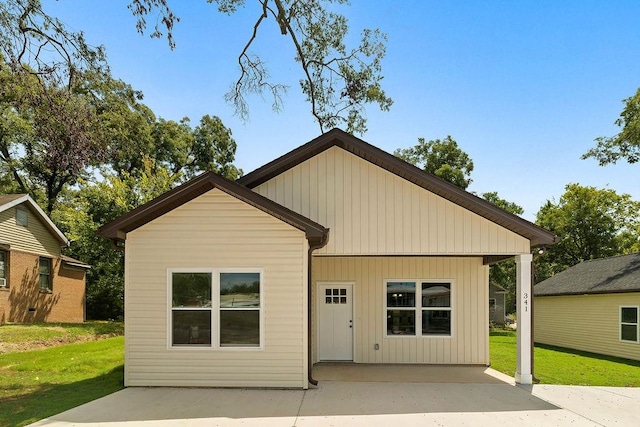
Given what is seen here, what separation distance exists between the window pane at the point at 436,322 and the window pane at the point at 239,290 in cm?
502

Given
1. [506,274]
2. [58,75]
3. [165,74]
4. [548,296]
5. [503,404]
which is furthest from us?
[506,274]

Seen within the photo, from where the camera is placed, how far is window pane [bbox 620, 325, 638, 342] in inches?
619

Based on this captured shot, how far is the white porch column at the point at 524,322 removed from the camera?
942 cm

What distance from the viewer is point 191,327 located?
8836 mm

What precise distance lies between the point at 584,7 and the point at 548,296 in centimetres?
1354

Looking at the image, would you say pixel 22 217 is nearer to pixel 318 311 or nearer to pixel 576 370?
pixel 318 311

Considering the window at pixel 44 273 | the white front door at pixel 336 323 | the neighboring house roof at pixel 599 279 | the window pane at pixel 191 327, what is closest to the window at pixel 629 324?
the neighboring house roof at pixel 599 279

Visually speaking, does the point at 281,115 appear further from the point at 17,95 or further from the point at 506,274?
the point at 506,274

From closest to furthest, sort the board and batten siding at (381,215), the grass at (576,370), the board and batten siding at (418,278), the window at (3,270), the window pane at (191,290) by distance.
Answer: the window pane at (191,290) < the board and batten siding at (381,215) < the grass at (576,370) < the board and batten siding at (418,278) < the window at (3,270)

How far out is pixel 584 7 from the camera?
11094 mm

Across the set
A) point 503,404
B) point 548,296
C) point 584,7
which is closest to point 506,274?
point 548,296

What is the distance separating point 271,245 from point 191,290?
5.76ft

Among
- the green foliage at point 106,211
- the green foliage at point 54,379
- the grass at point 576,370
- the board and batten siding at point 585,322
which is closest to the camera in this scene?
the green foliage at point 54,379

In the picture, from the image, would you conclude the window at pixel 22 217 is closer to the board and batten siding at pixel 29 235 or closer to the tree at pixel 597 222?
the board and batten siding at pixel 29 235
